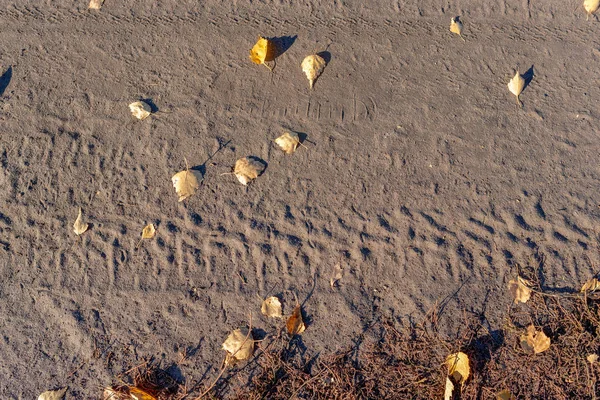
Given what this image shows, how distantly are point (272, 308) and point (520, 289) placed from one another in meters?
1.40

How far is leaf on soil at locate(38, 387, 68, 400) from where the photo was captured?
2.40 metres

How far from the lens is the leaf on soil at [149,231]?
2574 millimetres

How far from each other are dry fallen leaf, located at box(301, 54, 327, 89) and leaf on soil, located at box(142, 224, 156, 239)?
1.31 metres

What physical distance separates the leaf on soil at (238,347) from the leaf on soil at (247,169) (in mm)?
882

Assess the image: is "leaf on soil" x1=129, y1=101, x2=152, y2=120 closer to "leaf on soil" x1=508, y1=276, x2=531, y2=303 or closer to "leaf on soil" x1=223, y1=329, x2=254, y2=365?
"leaf on soil" x1=223, y1=329, x2=254, y2=365

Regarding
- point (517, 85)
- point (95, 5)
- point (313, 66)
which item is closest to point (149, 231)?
point (313, 66)

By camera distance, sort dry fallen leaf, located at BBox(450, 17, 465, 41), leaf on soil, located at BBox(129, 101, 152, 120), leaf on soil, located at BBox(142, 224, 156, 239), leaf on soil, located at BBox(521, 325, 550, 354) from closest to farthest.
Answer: leaf on soil, located at BBox(521, 325, 550, 354), leaf on soil, located at BBox(142, 224, 156, 239), leaf on soil, located at BBox(129, 101, 152, 120), dry fallen leaf, located at BBox(450, 17, 465, 41)

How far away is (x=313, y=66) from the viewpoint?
2.77m

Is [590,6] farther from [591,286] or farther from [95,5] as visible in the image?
[95,5]

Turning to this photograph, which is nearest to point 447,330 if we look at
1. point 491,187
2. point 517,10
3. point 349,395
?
point 349,395

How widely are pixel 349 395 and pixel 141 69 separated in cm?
235

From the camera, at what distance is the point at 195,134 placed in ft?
8.90

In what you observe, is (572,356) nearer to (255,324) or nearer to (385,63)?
(255,324)

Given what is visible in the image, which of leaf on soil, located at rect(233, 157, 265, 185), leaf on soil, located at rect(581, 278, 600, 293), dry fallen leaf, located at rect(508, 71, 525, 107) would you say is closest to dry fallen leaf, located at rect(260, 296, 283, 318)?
leaf on soil, located at rect(233, 157, 265, 185)
